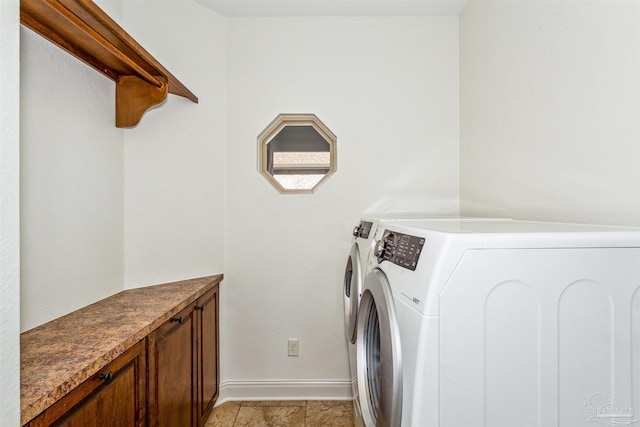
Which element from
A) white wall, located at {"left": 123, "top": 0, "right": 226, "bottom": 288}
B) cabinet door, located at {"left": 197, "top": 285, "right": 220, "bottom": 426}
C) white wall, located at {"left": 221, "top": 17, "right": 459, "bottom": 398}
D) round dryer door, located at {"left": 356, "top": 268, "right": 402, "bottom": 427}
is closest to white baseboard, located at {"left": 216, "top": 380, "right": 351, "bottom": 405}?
white wall, located at {"left": 221, "top": 17, "right": 459, "bottom": 398}

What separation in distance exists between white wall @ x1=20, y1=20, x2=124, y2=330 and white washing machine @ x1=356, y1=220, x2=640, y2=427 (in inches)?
54.5

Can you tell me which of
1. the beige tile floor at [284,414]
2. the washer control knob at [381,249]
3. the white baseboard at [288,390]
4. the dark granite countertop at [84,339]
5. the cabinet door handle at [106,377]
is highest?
the washer control knob at [381,249]

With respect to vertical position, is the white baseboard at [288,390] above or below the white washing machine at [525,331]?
below

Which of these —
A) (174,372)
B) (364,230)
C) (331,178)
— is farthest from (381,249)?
(331,178)

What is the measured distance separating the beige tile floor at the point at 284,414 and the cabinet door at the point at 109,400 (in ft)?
3.06

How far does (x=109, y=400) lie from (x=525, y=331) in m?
1.22

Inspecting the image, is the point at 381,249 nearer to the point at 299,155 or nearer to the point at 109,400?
the point at 109,400

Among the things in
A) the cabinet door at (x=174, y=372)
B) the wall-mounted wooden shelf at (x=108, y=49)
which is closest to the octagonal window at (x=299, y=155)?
the wall-mounted wooden shelf at (x=108, y=49)

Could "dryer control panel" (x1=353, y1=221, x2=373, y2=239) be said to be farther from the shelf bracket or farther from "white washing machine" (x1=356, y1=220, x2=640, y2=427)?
the shelf bracket

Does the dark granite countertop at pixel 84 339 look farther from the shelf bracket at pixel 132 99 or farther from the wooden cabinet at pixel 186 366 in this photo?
the shelf bracket at pixel 132 99

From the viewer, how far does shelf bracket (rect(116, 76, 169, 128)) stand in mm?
1737

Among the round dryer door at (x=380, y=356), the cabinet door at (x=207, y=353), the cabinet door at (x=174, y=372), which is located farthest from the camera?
the cabinet door at (x=207, y=353)

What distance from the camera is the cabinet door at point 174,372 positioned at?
53.5 inches

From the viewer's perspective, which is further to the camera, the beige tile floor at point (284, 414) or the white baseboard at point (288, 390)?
the white baseboard at point (288, 390)
